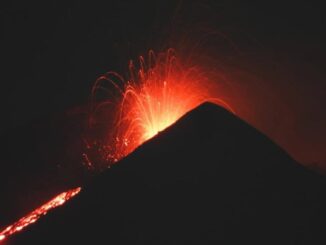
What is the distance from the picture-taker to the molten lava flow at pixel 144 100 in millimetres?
10203

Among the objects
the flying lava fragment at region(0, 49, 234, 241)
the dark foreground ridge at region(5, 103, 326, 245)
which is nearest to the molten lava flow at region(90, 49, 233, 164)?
the flying lava fragment at region(0, 49, 234, 241)

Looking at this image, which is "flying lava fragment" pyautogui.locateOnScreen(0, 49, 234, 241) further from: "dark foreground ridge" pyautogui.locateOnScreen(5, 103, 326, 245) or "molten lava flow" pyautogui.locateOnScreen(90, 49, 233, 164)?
"dark foreground ridge" pyautogui.locateOnScreen(5, 103, 326, 245)

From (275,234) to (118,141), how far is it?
6.17 m

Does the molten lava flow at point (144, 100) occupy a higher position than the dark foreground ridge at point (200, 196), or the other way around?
the molten lava flow at point (144, 100)

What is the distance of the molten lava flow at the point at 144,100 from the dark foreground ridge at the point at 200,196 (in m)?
4.45

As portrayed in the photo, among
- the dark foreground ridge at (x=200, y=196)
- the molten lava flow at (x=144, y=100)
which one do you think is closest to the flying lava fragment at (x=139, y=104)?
the molten lava flow at (x=144, y=100)

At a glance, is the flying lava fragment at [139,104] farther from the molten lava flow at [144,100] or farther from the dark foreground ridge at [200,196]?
the dark foreground ridge at [200,196]

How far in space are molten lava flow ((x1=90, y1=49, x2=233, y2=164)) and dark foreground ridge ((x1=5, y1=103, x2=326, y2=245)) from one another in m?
4.45

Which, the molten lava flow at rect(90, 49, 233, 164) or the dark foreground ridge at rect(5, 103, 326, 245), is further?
the molten lava flow at rect(90, 49, 233, 164)

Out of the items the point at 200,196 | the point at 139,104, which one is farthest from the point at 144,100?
the point at 200,196

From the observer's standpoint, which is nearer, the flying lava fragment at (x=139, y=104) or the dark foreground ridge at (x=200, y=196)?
the dark foreground ridge at (x=200, y=196)

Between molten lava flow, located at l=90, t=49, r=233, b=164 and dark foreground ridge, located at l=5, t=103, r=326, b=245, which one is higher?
molten lava flow, located at l=90, t=49, r=233, b=164

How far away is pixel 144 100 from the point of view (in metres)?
11.2

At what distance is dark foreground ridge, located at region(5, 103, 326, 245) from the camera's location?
4516 mm
